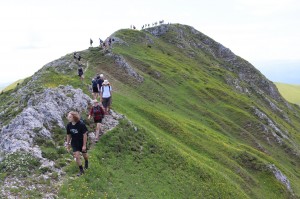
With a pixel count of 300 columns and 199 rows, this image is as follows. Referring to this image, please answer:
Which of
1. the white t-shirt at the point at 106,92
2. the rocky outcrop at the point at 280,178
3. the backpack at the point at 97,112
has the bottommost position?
the rocky outcrop at the point at 280,178

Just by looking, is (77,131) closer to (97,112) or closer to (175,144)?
(97,112)

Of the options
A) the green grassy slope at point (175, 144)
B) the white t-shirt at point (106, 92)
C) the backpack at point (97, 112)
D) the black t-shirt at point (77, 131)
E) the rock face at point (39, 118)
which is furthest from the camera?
the white t-shirt at point (106, 92)

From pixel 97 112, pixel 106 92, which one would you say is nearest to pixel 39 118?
pixel 97 112

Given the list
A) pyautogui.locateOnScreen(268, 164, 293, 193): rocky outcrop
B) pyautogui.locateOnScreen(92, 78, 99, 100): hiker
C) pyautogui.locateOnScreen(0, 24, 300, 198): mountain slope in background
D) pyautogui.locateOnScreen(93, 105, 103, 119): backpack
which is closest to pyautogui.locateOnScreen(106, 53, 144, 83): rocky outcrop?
pyautogui.locateOnScreen(0, 24, 300, 198): mountain slope in background

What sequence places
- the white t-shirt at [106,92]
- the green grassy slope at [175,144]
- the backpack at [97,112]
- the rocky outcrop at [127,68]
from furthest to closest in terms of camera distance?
the rocky outcrop at [127,68] < the white t-shirt at [106,92] < the backpack at [97,112] < the green grassy slope at [175,144]

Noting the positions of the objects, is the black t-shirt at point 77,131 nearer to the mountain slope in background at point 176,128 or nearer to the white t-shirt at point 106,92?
the mountain slope in background at point 176,128

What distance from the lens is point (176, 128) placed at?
157 feet

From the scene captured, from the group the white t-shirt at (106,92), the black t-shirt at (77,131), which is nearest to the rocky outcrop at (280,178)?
the white t-shirt at (106,92)

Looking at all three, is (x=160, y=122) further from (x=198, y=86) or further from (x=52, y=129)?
(x=198, y=86)

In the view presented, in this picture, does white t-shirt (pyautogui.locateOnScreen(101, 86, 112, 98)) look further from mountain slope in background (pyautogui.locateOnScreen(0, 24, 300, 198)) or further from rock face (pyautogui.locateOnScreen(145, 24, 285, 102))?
rock face (pyautogui.locateOnScreen(145, 24, 285, 102))

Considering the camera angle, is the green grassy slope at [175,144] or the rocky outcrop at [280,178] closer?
the green grassy slope at [175,144]

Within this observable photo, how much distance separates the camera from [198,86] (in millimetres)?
85688

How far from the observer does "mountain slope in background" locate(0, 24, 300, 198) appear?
1069 inches

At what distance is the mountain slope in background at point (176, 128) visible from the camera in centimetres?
2716
